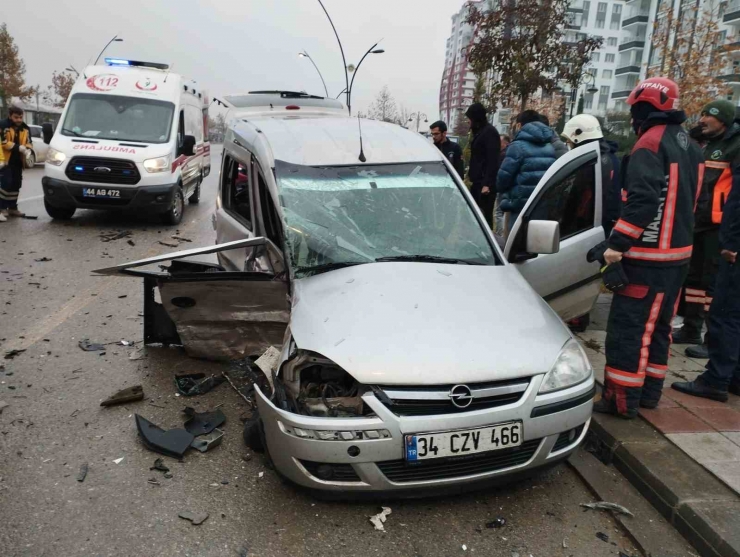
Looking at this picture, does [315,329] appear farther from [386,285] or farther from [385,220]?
[385,220]

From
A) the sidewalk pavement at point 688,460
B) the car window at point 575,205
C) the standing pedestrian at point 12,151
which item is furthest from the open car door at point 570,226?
the standing pedestrian at point 12,151

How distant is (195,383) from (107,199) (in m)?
6.88

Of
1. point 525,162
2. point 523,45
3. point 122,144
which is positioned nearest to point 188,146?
point 122,144

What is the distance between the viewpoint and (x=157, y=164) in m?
10.5

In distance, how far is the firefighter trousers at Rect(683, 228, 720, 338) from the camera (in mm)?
5336

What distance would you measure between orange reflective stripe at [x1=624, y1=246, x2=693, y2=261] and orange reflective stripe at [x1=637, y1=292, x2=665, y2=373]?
219 mm

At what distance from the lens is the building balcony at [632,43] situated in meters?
72.2

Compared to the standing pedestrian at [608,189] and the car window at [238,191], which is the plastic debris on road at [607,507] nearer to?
the standing pedestrian at [608,189]

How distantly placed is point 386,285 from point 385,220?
0.67 m

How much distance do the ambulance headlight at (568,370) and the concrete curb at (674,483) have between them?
26.8 inches

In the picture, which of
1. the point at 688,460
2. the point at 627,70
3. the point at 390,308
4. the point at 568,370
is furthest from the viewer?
the point at 627,70

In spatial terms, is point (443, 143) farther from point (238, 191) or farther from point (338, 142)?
point (338, 142)

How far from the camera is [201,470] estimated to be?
3.38m

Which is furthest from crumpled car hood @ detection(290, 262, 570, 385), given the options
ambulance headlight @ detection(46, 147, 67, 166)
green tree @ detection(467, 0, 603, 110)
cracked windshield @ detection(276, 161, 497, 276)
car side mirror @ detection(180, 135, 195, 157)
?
green tree @ detection(467, 0, 603, 110)
